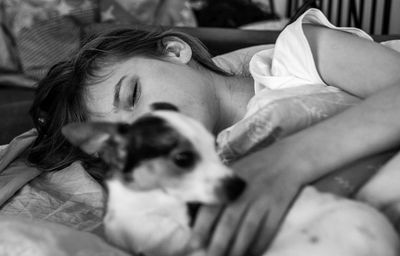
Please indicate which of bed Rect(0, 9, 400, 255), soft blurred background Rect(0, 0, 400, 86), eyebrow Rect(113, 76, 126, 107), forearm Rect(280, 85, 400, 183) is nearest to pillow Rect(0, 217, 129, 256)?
bed Rect(0, 9, 400, 255)

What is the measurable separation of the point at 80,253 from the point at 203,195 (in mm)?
199

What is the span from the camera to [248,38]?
6.63ft

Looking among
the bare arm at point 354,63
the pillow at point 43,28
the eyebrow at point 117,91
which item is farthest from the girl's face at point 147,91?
the pillow at point 43,28

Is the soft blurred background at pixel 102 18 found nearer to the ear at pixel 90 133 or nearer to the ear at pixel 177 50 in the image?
the ear at pixel 177 50

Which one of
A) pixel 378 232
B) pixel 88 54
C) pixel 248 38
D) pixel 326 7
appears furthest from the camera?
pixel 326 7

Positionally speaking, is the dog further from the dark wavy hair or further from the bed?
the dark wavy hair

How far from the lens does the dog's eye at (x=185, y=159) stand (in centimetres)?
69

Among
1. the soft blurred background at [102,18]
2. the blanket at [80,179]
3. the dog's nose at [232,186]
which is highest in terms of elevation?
the dog's nose at [232,186]

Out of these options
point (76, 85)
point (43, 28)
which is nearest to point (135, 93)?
point (76, 85)

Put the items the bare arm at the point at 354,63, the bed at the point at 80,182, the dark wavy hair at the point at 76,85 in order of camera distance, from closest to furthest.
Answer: the bed at the point at 80,182, the bare arm at the point at 354,63, the dark wavy hair at the point at 76,85

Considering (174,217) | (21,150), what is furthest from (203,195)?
(21,150)

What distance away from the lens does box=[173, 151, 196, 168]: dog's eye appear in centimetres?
69

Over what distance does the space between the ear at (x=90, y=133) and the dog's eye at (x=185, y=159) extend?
104 millimetres

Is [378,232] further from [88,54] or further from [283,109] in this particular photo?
[88,54]
